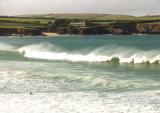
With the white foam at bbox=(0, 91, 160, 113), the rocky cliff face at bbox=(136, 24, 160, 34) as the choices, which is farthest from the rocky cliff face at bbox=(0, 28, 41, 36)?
the white foam at bbox=(0, 91, 160, 113)

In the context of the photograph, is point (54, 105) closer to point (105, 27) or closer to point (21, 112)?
point (21, 112)

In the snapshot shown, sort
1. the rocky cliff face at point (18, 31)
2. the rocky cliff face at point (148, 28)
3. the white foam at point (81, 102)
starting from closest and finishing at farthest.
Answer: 1. the white foam at point (81, 102)
2. the rocky cliff face at point (18, 31)
3. the rocky cliff face at point (148, 28)

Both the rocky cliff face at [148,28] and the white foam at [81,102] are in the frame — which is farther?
the rocky cliff face at [148,28]

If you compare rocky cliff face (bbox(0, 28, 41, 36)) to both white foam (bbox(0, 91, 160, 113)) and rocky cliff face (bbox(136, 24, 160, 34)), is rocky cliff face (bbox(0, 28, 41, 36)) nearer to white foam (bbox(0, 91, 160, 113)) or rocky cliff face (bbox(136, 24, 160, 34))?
rocky cliff face (bbox(136, 24, 160, 34))

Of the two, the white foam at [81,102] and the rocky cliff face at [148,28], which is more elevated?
the white foam at [81,102]

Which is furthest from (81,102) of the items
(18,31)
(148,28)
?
(148,28)

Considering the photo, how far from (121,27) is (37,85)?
13426 cm

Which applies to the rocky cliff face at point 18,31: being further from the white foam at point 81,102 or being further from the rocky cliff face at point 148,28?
the white foam at point 81,102

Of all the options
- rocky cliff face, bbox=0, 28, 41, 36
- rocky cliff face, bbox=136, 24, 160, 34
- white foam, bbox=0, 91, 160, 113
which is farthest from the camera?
rocky cliff face, bbox=136, 24, 160, 34

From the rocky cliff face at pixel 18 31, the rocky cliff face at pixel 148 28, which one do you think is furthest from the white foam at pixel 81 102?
the rocky cliff face at pixel 148 28

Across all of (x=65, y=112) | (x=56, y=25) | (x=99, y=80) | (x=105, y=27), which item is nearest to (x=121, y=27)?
(x=105, y=27)

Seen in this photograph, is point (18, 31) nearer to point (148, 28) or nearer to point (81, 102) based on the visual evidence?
point (148, 28)

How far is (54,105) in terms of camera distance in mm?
19562

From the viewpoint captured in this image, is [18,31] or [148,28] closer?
[18,31]
